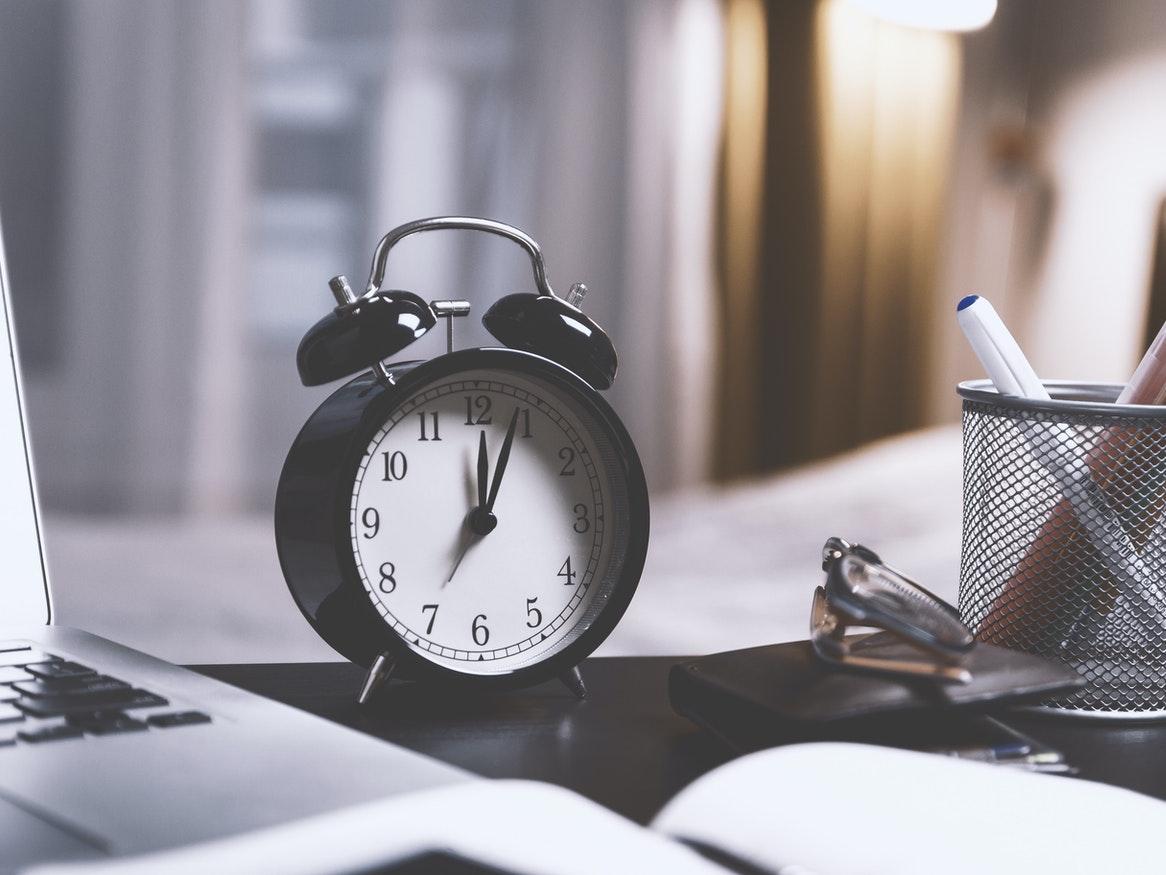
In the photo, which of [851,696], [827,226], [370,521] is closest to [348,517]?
[370,521]

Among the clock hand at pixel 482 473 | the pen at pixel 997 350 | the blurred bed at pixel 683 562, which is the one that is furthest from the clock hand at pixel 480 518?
the blurred bed at pixel 683 562

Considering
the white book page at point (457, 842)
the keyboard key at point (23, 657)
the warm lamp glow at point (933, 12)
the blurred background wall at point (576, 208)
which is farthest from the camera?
the warm lamp glow at point (933, 12)

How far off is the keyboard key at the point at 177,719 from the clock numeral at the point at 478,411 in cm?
21

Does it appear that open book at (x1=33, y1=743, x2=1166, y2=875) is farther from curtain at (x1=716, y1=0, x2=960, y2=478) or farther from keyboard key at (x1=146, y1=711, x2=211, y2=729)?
curtain at (x1=716, y1=0, x2=960, y2=478)

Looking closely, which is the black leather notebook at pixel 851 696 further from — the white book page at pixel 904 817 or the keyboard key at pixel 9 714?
the keyboard key at pixel 9 714

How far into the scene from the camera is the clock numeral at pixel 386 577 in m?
0.58

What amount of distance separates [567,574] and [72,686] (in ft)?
0.77

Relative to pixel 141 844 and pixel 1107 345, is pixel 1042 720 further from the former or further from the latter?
pixel 1107 345

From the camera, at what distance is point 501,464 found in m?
0.60

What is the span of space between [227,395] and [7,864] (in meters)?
2.59

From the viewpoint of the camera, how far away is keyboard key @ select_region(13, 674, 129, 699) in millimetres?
463

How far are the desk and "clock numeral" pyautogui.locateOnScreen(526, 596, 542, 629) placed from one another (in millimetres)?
36

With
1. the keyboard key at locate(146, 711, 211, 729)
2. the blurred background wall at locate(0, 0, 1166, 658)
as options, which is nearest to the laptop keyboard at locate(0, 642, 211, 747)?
the keyboard key at locate(146, 711, 211, 729)

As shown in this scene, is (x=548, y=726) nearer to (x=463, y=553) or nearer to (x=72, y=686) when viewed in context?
(x=463, y=553)
